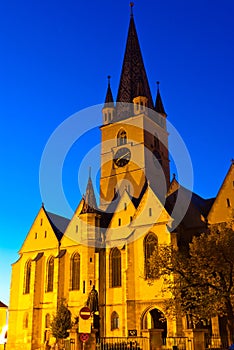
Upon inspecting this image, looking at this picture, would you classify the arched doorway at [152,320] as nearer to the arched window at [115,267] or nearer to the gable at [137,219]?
the arched window at [115,267]

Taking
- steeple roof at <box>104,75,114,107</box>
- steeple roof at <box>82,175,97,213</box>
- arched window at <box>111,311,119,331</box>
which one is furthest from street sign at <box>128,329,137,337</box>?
steeple roof at <box>104,75,114,107</box>

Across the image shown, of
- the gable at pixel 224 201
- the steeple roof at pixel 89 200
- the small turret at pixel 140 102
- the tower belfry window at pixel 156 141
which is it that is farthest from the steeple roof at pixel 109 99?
the gable at pixel 224 201

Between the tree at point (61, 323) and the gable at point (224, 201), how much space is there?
15968 millimetres

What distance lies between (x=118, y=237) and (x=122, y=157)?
15.0 m

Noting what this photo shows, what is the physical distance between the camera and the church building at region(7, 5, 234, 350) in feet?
119

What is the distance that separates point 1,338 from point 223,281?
35.0 meters

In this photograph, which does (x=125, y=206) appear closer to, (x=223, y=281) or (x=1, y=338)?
(x=223, y=281)

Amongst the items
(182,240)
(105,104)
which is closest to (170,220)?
(182,240)

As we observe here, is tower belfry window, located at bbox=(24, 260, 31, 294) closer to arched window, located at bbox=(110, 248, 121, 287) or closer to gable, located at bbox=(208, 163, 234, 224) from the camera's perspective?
arched window, located at bbox=(110, 248, 121, 287)

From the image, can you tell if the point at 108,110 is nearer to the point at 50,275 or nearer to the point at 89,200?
the point at 89,200

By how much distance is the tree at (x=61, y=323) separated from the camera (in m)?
36.5

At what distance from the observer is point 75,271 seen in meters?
42.7

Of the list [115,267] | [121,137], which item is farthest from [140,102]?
[115,267]

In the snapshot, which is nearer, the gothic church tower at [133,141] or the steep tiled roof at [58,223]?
the steep tiled roof at [58,223]
